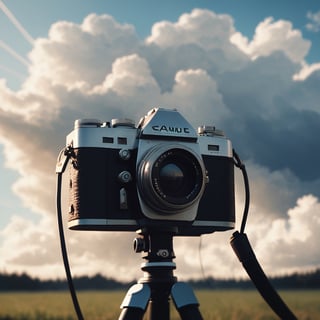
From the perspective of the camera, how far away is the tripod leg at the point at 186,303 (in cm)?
263

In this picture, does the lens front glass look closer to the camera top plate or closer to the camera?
the camera

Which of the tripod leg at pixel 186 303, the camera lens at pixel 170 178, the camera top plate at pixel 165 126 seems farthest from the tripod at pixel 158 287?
the camera top plate at pixel 165 126

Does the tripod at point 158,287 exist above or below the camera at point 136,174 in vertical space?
below

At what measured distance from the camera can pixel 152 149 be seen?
8.73ft

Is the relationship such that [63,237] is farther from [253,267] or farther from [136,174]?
[253,267]

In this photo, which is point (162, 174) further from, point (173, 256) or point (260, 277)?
point (260, 277)

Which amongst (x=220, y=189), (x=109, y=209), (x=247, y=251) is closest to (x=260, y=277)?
(x=247, y=251)

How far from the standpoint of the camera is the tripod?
262cm

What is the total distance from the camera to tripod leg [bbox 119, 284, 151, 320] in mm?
303

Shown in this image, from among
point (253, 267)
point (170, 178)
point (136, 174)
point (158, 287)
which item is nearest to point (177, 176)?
point (170, 178)

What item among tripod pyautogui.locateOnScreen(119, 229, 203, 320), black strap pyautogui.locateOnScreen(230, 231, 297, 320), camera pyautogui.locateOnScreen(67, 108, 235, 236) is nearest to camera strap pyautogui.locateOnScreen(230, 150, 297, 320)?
black strap pyautogui.locateOnScreen(230, 231, 297, 320)

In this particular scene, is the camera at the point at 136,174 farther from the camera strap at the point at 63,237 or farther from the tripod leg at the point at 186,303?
the tripod leg at the point at 186,303

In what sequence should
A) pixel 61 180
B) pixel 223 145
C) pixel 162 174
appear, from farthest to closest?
1. pixel 223 145
2. pixel 61 180
3. pixel 162 174

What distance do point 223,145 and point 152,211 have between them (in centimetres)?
62
